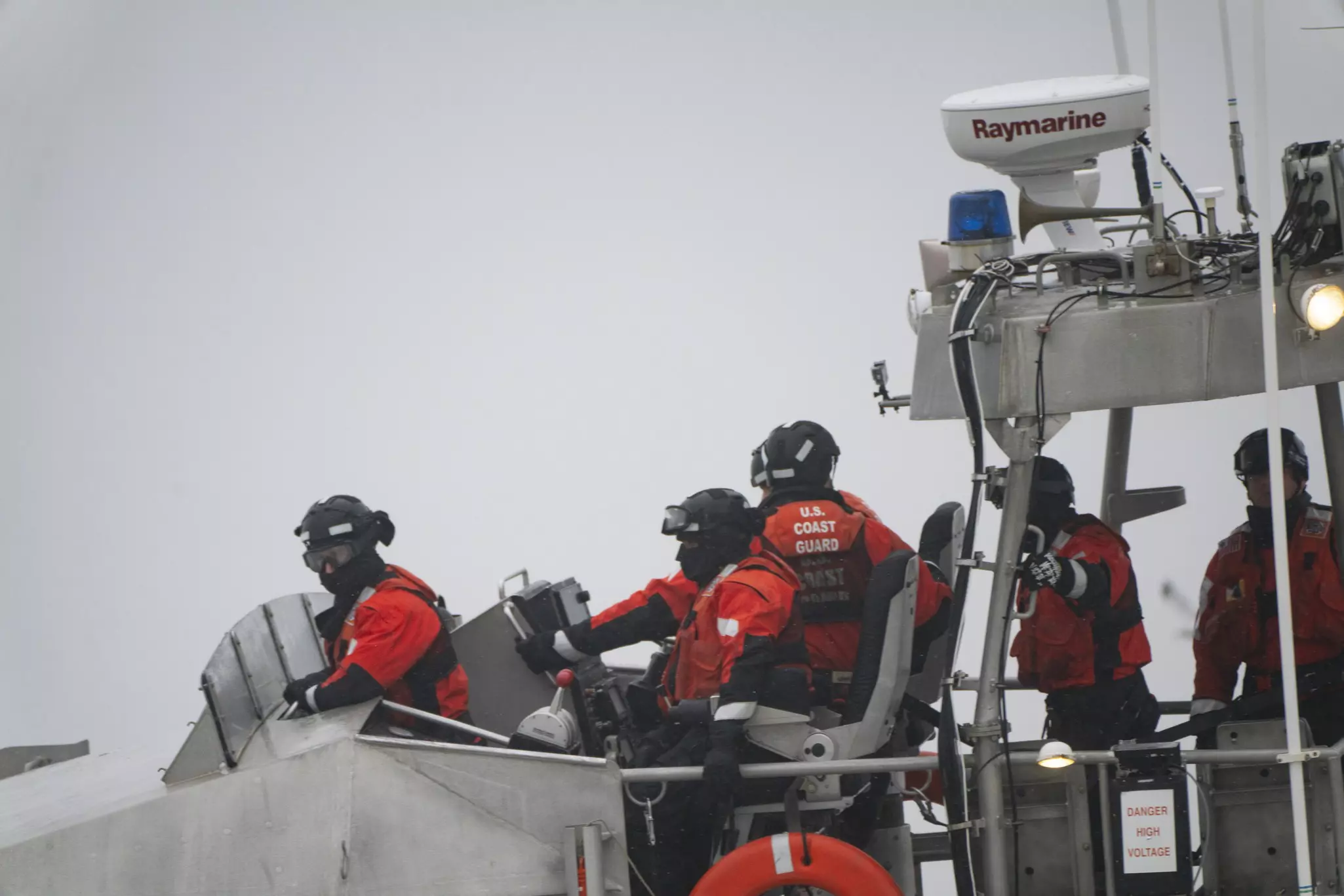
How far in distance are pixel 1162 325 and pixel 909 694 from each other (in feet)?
5.76

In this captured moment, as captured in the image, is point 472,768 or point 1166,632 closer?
point 472,768

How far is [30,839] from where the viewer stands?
460cm

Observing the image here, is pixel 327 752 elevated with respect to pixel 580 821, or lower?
elevated

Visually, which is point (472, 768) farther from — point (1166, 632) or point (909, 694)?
point (1166, 632)

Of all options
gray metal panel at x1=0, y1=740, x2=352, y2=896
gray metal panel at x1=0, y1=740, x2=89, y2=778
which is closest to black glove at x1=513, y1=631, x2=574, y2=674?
gray metal panel at x1=0, y1=740, x2=352, y2=896

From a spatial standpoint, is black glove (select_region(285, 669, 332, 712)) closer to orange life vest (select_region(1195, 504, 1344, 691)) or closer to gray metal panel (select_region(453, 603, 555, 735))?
gray metal panel (select_region(453, 603, 555, 735))

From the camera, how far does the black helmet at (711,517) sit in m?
4.87

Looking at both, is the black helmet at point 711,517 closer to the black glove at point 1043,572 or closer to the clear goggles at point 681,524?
the clear goggles at point 681,524

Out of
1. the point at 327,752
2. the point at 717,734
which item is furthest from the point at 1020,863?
the point at 327,752


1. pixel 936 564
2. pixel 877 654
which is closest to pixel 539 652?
pixel 877 654

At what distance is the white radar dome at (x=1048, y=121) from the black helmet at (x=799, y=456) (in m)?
1.14

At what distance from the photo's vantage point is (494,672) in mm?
5961

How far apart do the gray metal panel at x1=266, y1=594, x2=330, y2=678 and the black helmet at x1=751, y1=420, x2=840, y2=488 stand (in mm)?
1727

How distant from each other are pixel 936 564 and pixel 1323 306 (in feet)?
5.67
